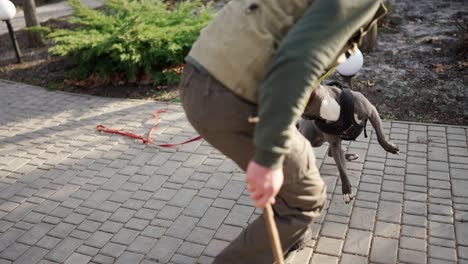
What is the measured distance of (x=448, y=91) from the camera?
544cm

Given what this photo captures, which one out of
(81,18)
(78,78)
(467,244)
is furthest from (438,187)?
(81,18)

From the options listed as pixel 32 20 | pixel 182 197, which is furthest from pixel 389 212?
pixel 32 20

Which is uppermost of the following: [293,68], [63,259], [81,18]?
[293,68]

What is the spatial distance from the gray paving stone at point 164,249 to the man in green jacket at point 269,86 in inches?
33.6

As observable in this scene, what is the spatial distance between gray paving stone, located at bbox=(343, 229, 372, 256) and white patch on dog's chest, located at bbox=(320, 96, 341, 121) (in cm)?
87

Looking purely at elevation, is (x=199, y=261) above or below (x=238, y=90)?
below

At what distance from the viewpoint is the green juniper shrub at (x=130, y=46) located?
21.2 feet

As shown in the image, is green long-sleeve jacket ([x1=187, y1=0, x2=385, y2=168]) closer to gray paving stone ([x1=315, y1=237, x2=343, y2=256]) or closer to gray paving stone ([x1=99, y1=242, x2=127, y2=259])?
gray paving stone ([x1=315, y1=237, x2=343, y2=256])

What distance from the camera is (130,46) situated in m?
6.38

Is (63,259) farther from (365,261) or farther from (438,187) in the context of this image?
(438,187)

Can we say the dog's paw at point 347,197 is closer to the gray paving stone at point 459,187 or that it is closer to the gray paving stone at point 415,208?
the gray paving stone at point 415,208

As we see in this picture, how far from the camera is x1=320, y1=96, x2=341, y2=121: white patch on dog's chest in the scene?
2883 millimetres

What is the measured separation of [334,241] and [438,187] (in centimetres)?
120

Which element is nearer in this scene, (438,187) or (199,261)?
(199,261)
